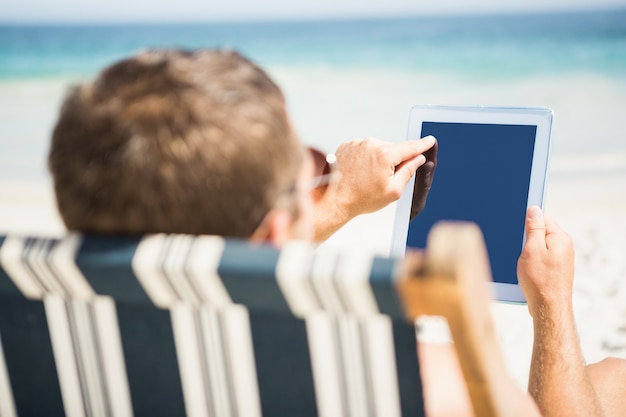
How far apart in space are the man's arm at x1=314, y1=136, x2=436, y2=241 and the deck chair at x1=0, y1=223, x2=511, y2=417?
894 mm

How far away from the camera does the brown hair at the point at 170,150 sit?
868 mm

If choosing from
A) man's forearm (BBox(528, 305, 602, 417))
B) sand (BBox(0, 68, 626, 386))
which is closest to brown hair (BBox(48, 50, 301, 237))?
man's forearm (BBox(528, 305, 602, 417))

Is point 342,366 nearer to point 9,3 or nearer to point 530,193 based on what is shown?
point 530,193

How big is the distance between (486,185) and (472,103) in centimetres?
864

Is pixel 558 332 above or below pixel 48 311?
below

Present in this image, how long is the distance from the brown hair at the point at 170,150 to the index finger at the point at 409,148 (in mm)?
839

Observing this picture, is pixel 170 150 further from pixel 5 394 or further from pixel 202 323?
pixel 5 394

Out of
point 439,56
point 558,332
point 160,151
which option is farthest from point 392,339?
point 439,56

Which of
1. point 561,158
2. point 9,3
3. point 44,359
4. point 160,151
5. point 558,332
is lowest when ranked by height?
point 561,158

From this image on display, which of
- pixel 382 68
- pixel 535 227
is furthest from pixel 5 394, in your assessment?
pixel 382 68

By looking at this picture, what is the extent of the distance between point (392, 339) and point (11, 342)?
554 millimetres

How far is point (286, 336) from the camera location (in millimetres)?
917

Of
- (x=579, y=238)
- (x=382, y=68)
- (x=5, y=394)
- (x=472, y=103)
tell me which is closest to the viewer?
(x=5, y=394)

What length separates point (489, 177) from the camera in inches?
69.1
